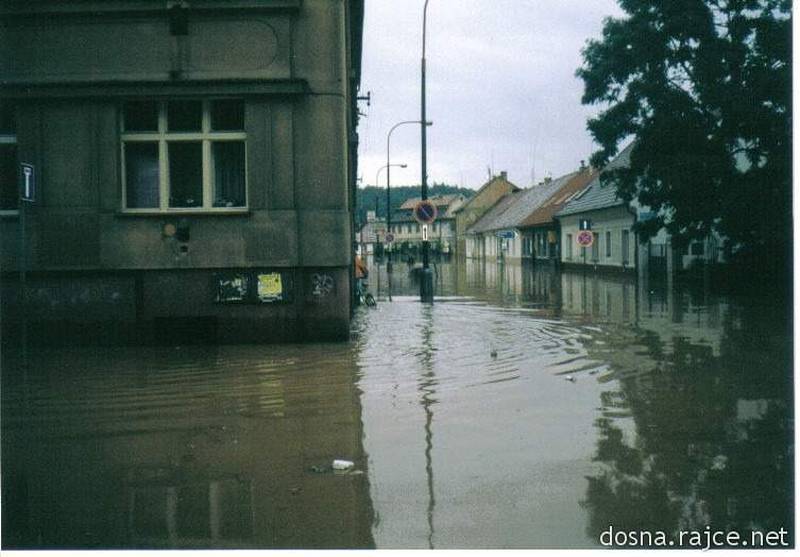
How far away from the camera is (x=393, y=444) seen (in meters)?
7.08

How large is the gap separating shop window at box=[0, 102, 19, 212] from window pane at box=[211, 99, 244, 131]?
304 cm

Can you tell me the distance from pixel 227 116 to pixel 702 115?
60.2 ft

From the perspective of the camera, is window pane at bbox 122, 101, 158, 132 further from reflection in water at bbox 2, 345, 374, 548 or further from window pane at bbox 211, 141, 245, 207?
reflection in water at bbox 2, 345, 374, 548

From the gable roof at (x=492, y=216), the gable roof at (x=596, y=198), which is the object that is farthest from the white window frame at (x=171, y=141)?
the gable roof at (x=492, y=216)

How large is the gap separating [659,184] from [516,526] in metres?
25.7

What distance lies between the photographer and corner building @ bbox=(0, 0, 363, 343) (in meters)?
13.3

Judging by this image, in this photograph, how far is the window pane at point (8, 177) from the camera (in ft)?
44.5

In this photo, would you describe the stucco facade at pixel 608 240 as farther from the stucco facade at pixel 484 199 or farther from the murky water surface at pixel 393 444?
the stucco facade at pixel 484 199

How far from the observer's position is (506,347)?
1336cm

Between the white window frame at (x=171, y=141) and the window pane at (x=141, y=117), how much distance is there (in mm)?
86

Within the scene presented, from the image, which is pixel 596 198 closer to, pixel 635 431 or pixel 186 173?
pixel 186 173

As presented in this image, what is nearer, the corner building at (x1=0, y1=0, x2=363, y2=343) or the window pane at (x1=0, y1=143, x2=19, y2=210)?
the corner building at (x1=0, y1=0, x2=363, y2=343)

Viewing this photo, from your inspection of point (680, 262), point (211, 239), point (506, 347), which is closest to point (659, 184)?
point (680, 262)

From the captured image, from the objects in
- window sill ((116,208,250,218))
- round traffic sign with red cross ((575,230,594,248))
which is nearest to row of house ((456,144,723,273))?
round traffic sign with red cross ((575,230,594,248))
